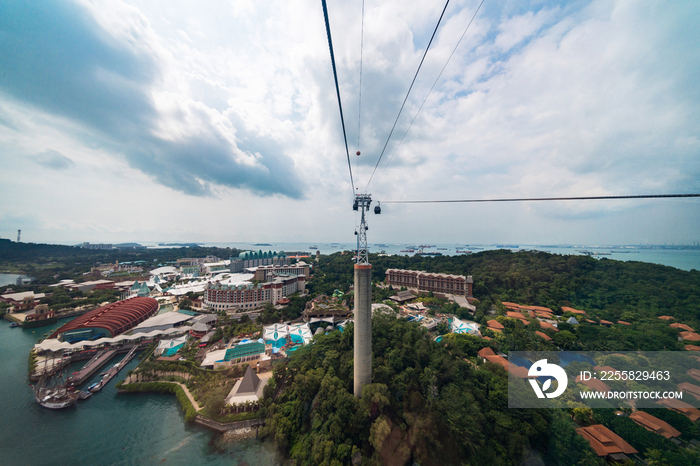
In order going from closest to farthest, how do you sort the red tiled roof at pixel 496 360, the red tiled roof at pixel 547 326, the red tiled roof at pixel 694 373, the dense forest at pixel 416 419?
the dense forest at pixel 416 419 < the red tiled roof at pixel 694 373 < the red tiled roof at pixel 496 360 < the red tiled roof at pixel 547 326

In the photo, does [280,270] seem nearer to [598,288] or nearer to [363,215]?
[363,215]

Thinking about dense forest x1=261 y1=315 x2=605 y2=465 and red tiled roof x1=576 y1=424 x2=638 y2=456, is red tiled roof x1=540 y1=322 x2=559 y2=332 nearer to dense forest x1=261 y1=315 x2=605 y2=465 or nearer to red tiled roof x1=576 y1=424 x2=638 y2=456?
red tiled roof x1=576 y1=424 x2=638 y2=456

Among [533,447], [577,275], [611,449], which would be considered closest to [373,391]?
[533,447]

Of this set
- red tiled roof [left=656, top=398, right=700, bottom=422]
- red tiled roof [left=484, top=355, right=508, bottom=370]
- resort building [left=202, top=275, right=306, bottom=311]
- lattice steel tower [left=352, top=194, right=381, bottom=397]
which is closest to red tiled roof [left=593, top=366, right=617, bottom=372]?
red tiled roof [left=656, top=398, right=700, bottom=422]

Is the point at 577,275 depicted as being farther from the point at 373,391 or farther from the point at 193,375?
the point at 193,375

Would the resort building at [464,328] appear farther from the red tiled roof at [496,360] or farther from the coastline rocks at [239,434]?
the coastline rocks at [239,434]
